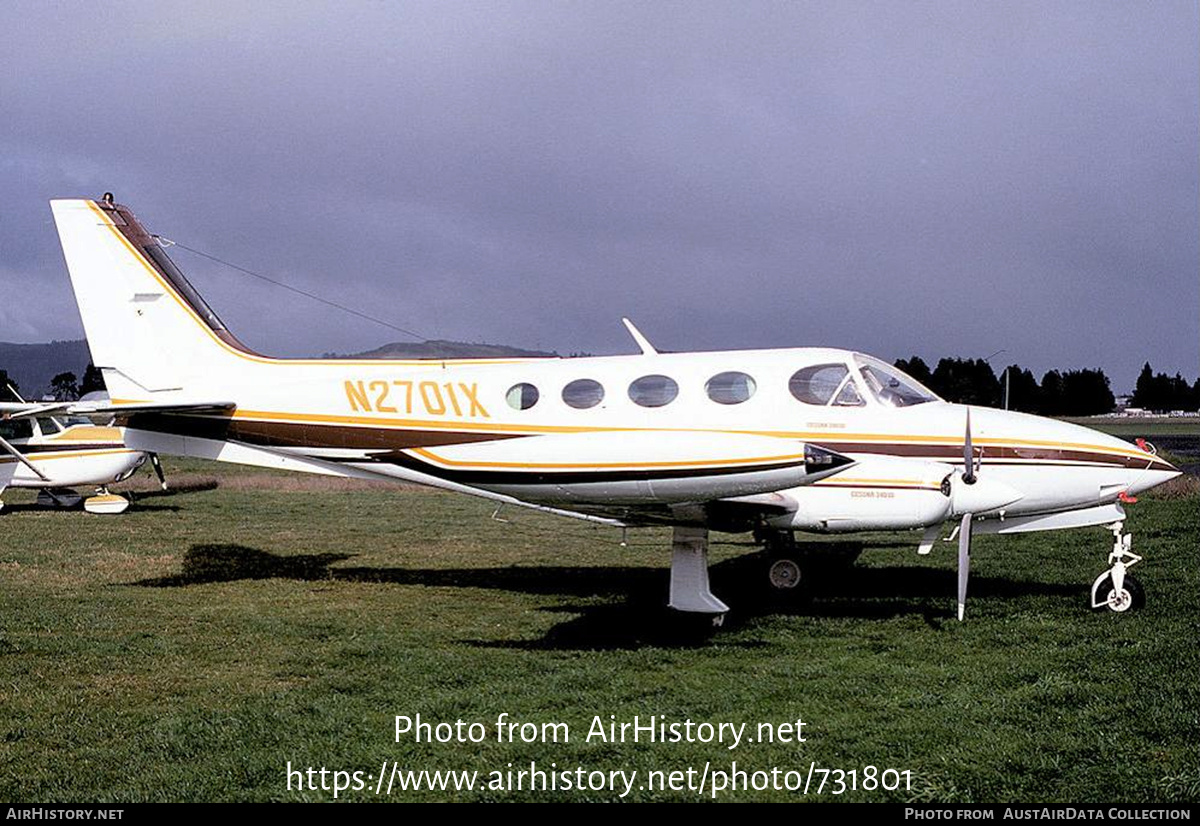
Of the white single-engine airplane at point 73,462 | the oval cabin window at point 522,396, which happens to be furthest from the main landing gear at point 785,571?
the white single-engine airplane at point 73,462

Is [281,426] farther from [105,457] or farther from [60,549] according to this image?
[105,457]

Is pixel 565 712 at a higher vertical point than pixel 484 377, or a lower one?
lower

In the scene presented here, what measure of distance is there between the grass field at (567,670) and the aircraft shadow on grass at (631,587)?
0.20 feet

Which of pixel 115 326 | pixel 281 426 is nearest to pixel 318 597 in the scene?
pixel 281 426

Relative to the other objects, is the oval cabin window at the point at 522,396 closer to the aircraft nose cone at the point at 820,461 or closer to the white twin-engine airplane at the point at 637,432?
the white twin-engine airplane at the point at 637,432

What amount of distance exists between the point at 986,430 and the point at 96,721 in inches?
327

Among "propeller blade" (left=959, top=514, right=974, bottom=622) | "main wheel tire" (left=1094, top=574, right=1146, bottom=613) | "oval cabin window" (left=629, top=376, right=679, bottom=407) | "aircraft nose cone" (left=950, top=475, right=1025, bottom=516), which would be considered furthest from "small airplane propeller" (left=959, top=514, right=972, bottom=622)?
"oval cabin window" (left=629, top=376, right=679, bottom=407)

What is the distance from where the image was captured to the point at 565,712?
6.48 metres

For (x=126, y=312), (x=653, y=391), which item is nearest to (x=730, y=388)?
(x=653, y=391)

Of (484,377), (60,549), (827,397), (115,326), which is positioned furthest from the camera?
(60,549)

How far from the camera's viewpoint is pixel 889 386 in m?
9.94

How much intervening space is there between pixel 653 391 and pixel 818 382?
1729mm

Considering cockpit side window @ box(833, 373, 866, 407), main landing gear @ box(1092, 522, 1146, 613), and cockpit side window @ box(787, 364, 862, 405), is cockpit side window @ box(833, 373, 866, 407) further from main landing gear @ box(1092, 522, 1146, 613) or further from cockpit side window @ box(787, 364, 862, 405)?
main landing gear @ box(1092, 522, 1146, 613)

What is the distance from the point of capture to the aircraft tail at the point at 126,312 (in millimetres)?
11836
